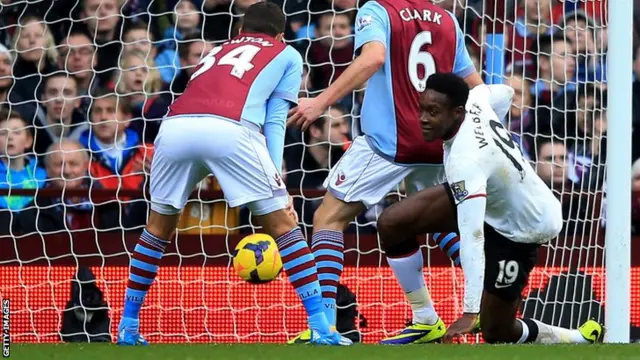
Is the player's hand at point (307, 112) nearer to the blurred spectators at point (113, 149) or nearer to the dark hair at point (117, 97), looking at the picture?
the blurred spectators at point (113, 149)

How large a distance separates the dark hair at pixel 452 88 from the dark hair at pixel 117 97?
10.5ft

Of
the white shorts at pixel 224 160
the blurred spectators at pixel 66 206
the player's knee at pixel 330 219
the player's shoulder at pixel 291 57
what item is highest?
the player's shoulder at pixel 291 57

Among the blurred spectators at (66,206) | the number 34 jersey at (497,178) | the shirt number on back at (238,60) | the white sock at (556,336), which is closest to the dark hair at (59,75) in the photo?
the blurred spectators at (66,206)

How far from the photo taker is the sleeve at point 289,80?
662 centimetres

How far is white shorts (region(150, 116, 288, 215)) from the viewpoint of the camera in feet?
21.1

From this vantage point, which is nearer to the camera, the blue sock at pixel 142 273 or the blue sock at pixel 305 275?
the blue sock at pixel 305 275

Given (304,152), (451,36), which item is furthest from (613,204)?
(304,152)

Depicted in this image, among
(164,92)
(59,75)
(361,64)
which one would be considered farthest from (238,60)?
(59,75)

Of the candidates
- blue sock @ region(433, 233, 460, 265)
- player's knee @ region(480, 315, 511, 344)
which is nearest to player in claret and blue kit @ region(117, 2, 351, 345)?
player's knee @ region(480, 315, 511, 344)

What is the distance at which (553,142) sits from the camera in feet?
30.8

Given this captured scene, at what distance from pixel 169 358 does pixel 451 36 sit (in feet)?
8.54

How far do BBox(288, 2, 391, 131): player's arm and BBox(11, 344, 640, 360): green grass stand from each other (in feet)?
3.45

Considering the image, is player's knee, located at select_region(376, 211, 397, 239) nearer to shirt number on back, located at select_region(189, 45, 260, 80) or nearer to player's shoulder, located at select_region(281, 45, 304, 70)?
player's shoulder, located at select_region(281, 45, 304, 70)

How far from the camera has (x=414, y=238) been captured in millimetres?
7027
